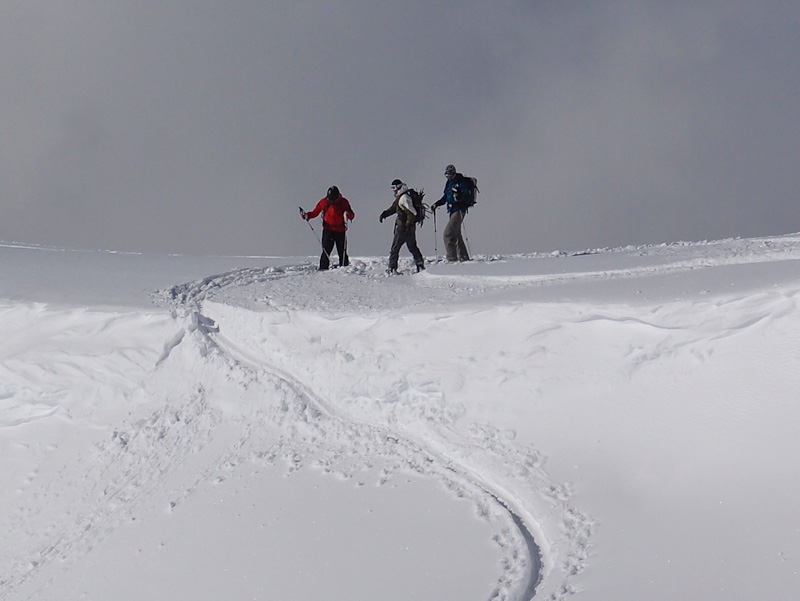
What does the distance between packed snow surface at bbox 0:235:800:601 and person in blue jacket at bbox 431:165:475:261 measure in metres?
3.41

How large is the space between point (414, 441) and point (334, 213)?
7.49 m

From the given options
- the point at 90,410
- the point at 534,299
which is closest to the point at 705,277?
the point at 534,299

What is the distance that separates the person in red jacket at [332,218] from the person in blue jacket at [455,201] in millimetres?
1695

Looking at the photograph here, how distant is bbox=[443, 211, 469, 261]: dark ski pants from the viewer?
1617 centimetres

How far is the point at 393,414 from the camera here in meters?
9.82

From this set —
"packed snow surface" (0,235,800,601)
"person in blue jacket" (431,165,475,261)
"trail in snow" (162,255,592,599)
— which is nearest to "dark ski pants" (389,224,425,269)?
"person in blue jacket" (431,165,475,261)

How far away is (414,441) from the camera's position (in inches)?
367

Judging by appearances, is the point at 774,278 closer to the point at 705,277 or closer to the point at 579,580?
the point at 705,277

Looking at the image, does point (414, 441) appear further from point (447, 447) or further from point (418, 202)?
point (418, 202)

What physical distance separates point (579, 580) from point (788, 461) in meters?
2.37

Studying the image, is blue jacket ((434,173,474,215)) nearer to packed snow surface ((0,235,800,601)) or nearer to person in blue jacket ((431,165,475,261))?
person in blue jacket ((431,165,475,261))

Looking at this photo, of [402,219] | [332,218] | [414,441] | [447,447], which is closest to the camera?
[447,447]

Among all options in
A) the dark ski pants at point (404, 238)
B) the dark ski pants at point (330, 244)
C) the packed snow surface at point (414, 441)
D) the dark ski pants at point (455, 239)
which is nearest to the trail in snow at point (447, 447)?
the packed snow surface at point (414, 441)

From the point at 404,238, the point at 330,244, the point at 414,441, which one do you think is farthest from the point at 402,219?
the point at 414,441
